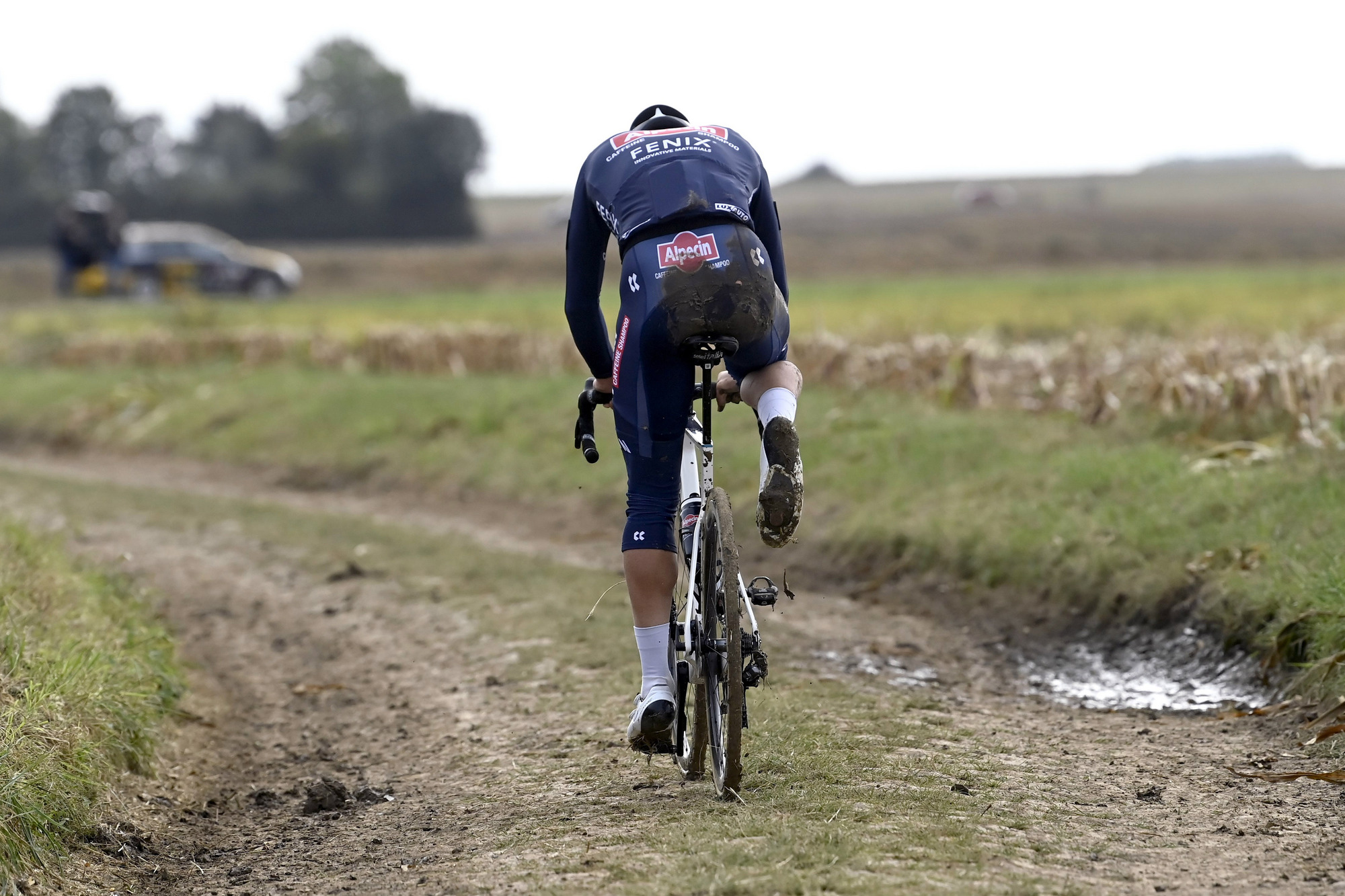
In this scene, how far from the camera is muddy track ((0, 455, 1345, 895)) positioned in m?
4.33

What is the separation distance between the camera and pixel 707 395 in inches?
181

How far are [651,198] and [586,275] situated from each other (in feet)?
1.37

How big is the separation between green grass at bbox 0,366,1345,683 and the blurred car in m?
22.6

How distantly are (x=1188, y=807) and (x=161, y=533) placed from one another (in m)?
9.63

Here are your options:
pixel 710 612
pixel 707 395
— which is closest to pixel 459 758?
pixel 710 612

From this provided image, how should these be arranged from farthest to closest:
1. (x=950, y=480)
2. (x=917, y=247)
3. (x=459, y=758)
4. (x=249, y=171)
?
1. (x=249, y=171)
2. (x=917, y=247)
3. (x=950, y=480)
4. (x=459, y=758)

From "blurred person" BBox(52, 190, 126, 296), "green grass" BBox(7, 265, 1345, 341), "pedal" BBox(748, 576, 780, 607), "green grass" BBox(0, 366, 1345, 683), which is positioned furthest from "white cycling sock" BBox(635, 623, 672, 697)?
"blurred person" BBox(52, 190, 126, 296)

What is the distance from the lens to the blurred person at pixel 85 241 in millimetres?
40344

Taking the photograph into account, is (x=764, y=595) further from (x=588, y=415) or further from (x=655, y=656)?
(x=588, y=415)

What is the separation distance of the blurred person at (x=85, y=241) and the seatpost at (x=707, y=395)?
38912 mm

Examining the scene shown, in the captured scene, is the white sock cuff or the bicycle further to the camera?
the white sock cuff

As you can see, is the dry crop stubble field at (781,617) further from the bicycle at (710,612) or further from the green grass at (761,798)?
the bicycle at (710,612)

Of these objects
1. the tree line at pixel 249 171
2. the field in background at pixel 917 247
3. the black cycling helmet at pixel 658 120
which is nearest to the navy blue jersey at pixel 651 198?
the black cycling helmet at pixel 658 120

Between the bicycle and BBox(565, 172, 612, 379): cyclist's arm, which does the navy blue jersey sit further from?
the bicycle
